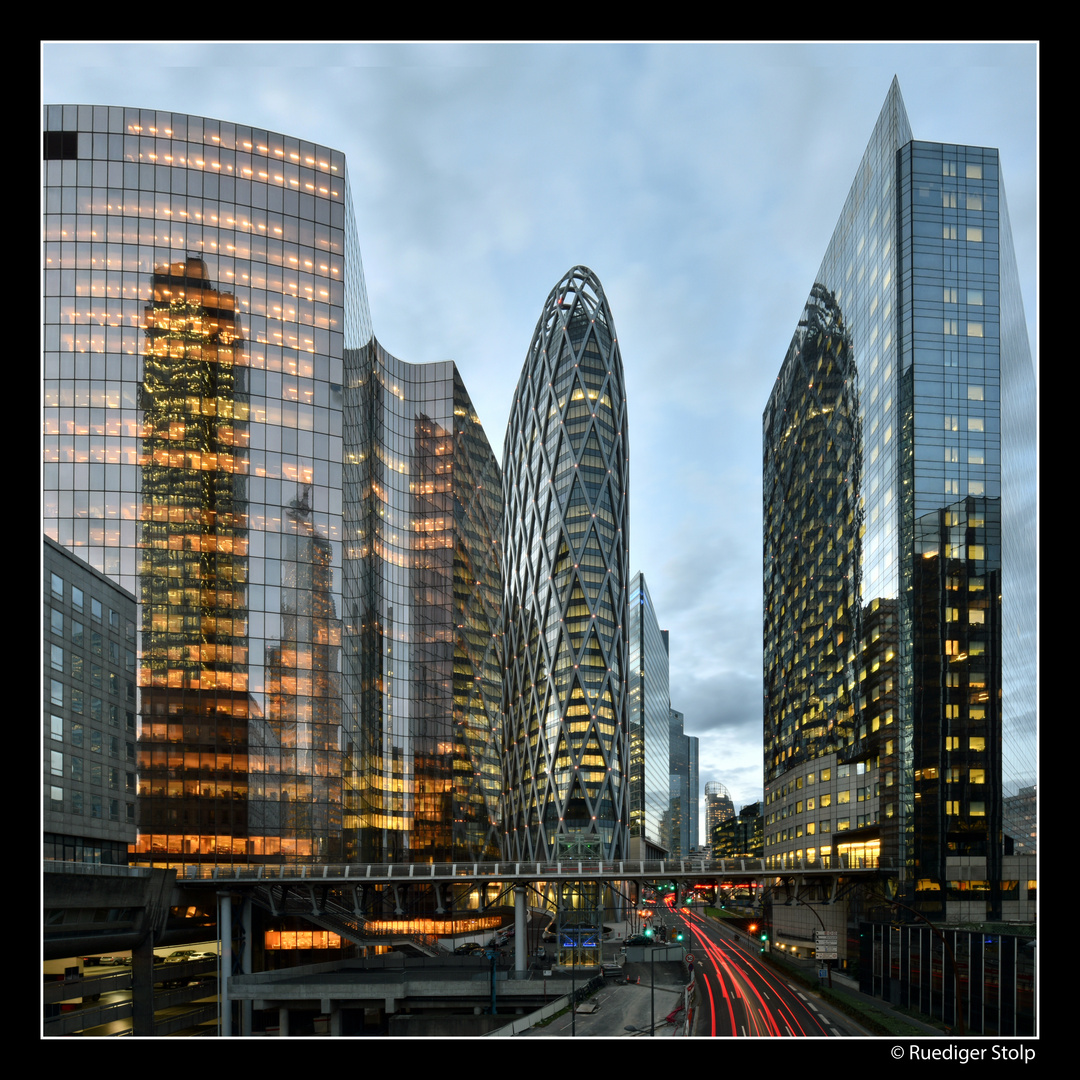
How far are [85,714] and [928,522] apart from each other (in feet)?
277

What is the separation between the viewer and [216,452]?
4058 inches

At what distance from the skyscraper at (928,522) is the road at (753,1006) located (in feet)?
58.8

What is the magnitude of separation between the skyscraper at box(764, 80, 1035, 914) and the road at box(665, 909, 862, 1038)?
17.9 m

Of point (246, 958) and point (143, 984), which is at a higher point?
point (143, 984)

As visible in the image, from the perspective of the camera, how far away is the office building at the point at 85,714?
210 ft

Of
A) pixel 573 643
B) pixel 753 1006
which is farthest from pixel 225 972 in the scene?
pixel 573 643

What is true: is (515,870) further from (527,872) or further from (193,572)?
(193,572)

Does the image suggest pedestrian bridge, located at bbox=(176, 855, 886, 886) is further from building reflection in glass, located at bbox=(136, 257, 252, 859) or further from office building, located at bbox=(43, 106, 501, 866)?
office building, located at bbox=(43, 106, 501, 866)

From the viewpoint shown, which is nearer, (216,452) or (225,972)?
(225,972)

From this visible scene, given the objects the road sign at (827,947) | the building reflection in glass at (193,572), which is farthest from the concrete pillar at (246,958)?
the road sign at (827,947)

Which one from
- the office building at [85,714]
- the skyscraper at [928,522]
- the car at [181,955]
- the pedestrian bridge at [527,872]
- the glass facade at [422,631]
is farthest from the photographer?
the glass facade at [422,631]

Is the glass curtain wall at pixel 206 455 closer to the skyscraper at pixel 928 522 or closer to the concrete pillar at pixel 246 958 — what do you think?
the concrete pillar at pixel 246 958
